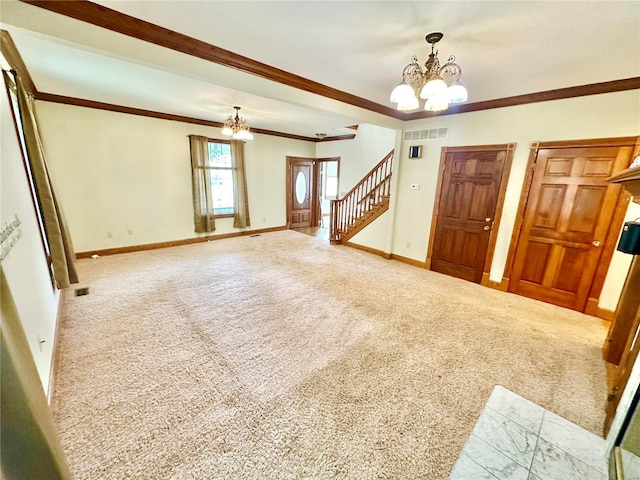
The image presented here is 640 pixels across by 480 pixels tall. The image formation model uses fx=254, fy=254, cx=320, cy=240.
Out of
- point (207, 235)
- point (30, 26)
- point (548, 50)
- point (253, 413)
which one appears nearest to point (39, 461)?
point (253, 413)

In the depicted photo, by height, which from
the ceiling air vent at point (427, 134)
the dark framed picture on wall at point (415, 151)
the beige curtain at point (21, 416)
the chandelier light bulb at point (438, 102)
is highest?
the ceiling air vent at point (427, 134)

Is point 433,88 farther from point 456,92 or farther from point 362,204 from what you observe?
point 362,204

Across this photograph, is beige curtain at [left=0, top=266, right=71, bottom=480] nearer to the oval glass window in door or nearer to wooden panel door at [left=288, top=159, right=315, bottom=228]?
wooden panel door at [left=288, top=159, right=315, bottom=228]

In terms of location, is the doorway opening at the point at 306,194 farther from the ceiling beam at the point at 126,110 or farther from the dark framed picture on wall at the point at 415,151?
the dark framed picture on wall at the point at 415,151

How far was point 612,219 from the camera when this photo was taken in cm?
285

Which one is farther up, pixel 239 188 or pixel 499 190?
pixel 499 190

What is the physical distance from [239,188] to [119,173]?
229 cm

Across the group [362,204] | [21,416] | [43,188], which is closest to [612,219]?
[362,204]

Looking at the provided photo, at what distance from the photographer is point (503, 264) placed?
145 inches

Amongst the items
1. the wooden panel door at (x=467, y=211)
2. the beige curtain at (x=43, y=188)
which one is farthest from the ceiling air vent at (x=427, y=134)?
the beige curtain at (x=43, y=188)

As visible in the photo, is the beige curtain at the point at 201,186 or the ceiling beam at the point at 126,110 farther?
the beige curtain at the point at 201,186

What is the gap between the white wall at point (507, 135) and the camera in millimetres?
2768

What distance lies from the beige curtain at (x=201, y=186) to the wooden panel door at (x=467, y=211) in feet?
15.5

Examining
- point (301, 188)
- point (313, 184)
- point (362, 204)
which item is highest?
point (313, 184)
